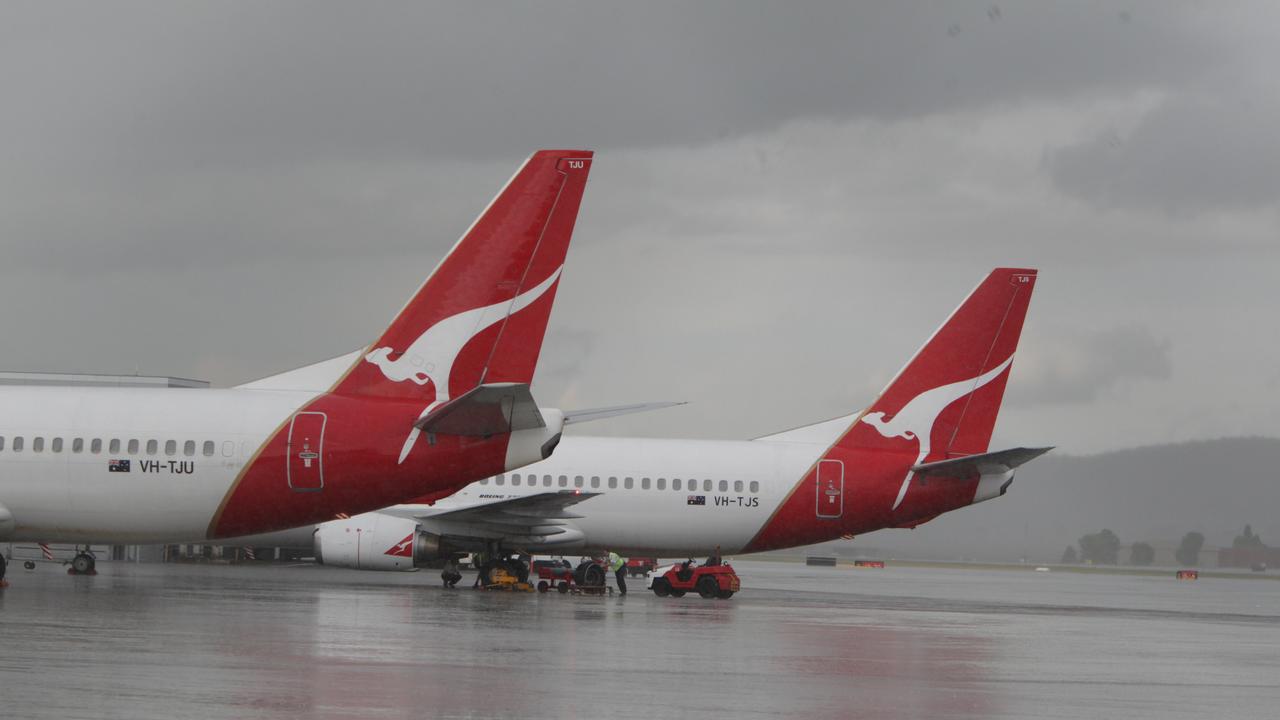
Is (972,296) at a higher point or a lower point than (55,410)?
higher

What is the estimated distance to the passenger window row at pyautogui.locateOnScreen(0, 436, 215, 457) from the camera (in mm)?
24781

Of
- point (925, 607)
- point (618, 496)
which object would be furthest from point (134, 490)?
point (925, 607)

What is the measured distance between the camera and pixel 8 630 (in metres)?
18.5

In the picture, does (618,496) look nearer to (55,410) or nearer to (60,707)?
(55,410)

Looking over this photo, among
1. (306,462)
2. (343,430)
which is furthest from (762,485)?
(306,462)

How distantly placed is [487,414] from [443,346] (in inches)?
73.9

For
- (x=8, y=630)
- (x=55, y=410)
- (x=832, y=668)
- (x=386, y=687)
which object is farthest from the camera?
(x=55, y=410)

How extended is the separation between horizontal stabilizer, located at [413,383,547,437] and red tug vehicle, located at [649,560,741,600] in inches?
498

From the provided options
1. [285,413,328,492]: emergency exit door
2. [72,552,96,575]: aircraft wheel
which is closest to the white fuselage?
[285,413,328,492]: emergency exit door

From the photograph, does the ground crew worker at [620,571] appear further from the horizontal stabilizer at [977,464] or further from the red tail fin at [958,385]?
the horizontal stabilizer at [977,464]

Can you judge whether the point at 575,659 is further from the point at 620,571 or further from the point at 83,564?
the point at 83,564

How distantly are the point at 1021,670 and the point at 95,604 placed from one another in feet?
51.7

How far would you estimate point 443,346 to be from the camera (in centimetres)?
2502

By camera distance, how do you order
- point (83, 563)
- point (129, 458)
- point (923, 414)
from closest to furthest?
point (129, 458)
point (923, 414)
point (83, 563)
